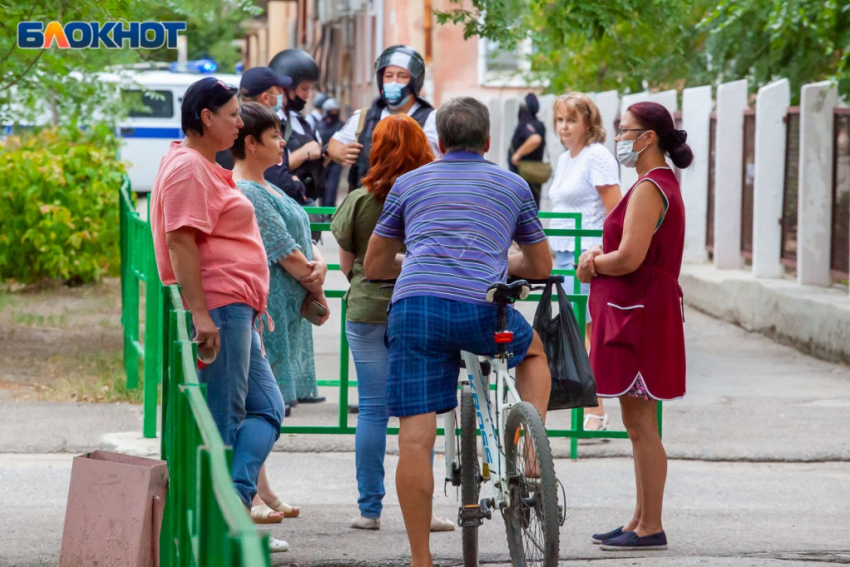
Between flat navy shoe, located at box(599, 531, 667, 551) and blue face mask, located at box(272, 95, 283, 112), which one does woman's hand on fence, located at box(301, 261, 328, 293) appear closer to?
flat navy shoe, located at box(599, 531, 667, 551)

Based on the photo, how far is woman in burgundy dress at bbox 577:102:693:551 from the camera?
4867mm

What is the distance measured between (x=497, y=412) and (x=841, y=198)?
22.7 feet

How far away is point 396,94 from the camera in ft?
22.9

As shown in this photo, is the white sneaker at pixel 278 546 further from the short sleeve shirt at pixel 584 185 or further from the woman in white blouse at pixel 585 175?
the short sleeve shirt at pixel 584 185

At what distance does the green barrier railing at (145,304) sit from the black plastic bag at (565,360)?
6.81 feet

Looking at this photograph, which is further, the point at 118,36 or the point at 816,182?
the point at 816,182

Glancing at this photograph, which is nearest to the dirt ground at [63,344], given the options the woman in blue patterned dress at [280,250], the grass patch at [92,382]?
the grass patch at [92,382]

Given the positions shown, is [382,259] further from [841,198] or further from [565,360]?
[841,198]

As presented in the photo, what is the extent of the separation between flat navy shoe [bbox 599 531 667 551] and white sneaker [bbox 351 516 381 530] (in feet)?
2.90

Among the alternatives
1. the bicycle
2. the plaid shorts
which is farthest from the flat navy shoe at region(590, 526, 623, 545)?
the plaid shorts

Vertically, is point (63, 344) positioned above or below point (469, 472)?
below

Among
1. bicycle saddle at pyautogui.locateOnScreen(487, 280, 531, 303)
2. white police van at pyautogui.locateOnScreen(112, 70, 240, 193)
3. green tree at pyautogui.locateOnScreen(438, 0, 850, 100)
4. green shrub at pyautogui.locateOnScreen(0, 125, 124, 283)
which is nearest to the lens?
bicycle saddle at pyautogui.locateOnScreen(487, 280, 531, 303)

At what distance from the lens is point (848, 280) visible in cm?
1022

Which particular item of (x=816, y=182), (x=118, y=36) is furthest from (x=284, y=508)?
(x=816, y=182)
